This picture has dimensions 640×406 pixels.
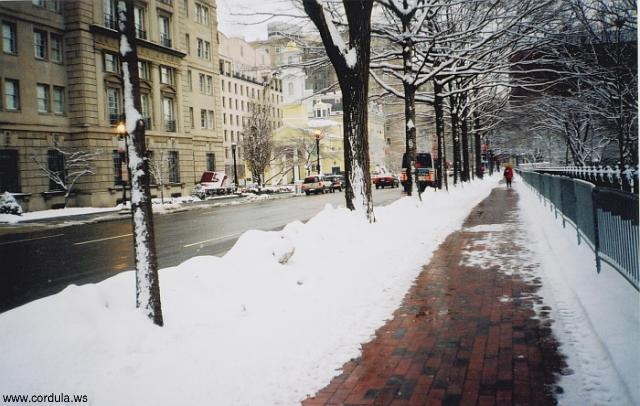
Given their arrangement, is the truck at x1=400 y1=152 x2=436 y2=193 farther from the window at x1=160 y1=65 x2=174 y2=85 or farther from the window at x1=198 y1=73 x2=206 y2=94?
Result: the window at x1=198 y1=73 x2=206 y2=94

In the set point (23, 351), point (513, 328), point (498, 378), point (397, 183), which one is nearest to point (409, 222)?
point (513, 328)

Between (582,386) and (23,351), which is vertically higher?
(23,351)

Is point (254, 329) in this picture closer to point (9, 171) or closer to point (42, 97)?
point (9, 171)

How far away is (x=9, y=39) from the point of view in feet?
82.3

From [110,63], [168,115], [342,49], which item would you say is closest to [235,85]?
[168,115]

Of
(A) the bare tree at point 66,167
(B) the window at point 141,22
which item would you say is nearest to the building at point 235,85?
(B) the window at point 141,22

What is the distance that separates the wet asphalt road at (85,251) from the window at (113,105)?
53.7 feet

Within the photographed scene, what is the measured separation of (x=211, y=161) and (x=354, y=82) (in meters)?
36.7

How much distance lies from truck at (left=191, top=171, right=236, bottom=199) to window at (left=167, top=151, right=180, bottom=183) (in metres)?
1.71

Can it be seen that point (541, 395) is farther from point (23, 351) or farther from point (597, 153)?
point (597, 153)

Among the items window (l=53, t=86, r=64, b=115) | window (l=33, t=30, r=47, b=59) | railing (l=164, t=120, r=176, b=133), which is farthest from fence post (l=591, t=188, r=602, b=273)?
railing (l=164, t=120, r=176, b=133)

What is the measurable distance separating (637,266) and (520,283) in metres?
2.27

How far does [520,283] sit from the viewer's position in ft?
22.6

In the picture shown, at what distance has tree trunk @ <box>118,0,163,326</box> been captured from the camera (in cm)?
439
